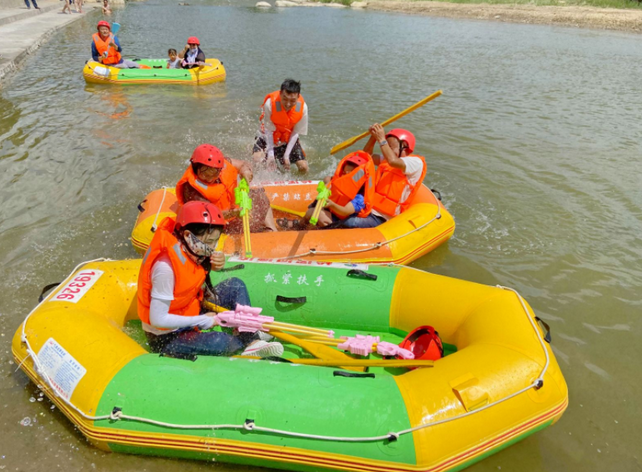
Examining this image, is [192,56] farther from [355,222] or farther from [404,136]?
[355,222]

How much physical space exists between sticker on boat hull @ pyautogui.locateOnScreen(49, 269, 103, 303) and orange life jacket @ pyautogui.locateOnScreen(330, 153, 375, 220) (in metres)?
2.30

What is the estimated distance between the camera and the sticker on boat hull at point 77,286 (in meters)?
3.19

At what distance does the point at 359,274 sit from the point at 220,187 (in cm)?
159

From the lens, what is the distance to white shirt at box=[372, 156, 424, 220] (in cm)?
447

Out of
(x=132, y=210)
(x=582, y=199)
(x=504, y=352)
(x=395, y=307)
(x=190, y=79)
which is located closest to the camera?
(x=504, y=352)

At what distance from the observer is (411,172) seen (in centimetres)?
451

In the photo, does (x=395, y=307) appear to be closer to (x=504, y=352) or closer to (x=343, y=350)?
(x=343, y=350)

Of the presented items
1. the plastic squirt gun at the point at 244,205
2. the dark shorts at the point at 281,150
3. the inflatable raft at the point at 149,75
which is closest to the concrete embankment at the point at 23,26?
the inflatable raft at the point at 149,75

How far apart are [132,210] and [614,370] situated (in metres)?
5.40

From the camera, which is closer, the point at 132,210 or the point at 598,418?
the point at 598,418

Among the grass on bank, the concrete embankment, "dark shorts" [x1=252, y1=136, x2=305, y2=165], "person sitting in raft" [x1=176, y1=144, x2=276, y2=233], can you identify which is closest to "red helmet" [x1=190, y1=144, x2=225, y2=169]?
"person sitting in raft" [x1=176, y1=144, x2=276, y2=233]

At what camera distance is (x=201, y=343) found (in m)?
3.07

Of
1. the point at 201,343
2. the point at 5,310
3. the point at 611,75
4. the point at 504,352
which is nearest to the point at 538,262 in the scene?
the point at 504,352

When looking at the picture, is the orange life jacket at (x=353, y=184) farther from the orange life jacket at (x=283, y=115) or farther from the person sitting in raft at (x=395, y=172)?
the orange life jacket at (x=283, y=115)
